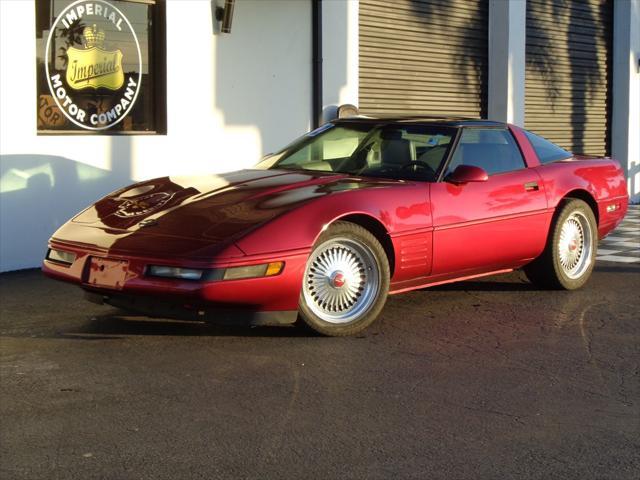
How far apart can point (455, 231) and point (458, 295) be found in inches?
41.5

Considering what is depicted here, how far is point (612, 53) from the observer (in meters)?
17.6

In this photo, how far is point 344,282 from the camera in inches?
243

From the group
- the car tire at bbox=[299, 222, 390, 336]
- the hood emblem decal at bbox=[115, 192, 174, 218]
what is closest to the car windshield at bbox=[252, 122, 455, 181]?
the car tire at bbox=[299, 222, 390, 336]

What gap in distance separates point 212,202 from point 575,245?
127 inches

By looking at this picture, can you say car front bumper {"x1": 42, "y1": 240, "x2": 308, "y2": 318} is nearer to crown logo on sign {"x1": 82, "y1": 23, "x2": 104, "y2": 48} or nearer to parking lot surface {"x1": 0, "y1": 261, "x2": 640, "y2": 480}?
parking lot surface {"x1": 0, "y1": 261, "x2": 640, "y2": 480}

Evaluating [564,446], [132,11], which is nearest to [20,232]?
[132,11]

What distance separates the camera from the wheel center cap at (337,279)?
6.12m

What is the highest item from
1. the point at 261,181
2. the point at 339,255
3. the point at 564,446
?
the point at 261,181

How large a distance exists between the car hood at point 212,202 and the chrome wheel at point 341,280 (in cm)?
36

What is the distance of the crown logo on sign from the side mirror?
4600mm

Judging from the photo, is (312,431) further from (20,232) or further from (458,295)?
(20,232)

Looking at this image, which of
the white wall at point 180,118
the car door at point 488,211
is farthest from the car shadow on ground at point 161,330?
the white wall at point 180,118

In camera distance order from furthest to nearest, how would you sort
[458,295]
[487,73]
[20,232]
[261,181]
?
[487,73] < [20,232] < [458,295] < [261,181]

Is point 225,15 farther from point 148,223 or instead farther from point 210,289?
point 210,289
